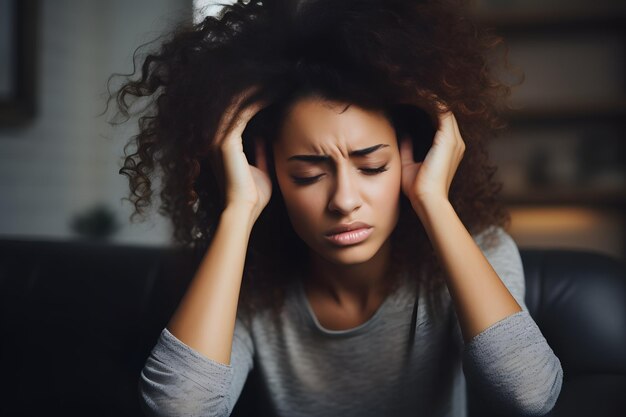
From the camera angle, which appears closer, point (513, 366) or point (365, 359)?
point (513, 366)

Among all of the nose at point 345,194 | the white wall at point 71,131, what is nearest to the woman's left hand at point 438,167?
the nose at point 345,194

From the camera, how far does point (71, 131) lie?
3209 millimetres

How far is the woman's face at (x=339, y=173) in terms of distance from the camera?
3.68 feet

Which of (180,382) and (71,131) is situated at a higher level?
(71,131)

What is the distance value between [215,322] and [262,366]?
11.8 inches

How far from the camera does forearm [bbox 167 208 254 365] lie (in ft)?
3.58

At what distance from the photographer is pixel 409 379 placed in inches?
51.3

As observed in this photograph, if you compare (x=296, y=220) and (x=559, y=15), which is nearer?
(x=296, y=220)

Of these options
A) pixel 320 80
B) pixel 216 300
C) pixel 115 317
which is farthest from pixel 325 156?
pixel 115 317

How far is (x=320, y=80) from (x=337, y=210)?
0.23 metres

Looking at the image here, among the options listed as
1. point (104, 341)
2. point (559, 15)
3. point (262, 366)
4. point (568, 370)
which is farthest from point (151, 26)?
point (568, 370)

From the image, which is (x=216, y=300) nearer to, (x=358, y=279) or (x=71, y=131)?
(x=358, y=279)

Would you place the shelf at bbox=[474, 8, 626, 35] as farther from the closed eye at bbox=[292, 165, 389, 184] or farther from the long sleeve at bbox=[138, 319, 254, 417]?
the long sleeve at bbox=[138, 319, 254, 417]

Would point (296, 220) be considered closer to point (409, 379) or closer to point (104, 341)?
point (409, 379)
